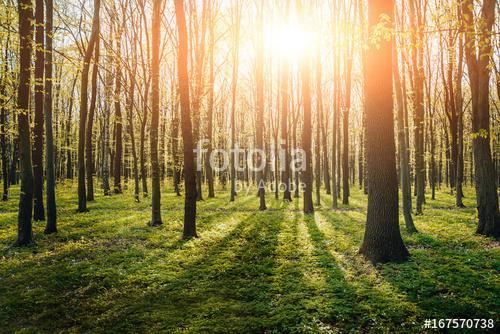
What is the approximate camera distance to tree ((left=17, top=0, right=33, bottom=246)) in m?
8.52

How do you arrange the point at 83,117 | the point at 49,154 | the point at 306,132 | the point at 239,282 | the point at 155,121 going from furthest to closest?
the point at 306,132
the point at 83,117
the point at 155,121
the point at 49,154
the point at 239,282

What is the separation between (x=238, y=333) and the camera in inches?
179

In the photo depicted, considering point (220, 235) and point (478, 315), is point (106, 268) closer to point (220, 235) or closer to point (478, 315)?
point (220, 235)

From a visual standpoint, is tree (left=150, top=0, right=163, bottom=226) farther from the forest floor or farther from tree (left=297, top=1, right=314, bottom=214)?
tree (left=297, top=1, right=314, bottom=214)

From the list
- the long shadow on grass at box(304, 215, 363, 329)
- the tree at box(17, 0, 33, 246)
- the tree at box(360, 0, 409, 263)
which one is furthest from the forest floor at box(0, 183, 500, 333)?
the tree at box(17, 0, 33, 246)

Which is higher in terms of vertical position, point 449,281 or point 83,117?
point 83,117

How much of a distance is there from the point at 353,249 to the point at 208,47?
18241mm

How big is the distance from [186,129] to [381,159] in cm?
578

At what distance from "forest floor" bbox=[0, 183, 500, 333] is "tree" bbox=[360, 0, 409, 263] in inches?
19.3

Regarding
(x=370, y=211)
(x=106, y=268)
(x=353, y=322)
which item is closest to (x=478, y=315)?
(x=353, y=322)

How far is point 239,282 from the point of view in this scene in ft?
21.4

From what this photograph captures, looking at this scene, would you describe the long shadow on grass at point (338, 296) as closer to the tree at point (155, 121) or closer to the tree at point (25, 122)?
the tree at point (155, 121)

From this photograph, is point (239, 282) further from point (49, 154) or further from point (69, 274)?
point (49, 154)

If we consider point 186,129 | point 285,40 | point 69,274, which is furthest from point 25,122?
point 285,40
